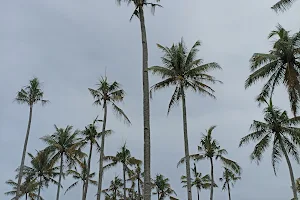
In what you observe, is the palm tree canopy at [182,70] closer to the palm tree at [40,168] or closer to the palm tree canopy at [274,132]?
the palm tree canopy at [274,132]

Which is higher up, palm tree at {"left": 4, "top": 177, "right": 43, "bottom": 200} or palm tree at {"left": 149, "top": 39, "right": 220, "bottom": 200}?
palm tree at {"left": 149, "top": 39, "right": 220, "bottom": 200}

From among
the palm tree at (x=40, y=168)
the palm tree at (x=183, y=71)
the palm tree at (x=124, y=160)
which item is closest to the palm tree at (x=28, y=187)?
the palm tree at (x=40, y=168)

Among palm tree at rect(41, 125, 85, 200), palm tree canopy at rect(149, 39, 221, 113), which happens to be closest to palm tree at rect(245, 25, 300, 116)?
palm tree canopy at rect(149, 39, 221, 113)

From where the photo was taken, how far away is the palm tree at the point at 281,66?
19.2 meters

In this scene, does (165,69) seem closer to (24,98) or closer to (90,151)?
(90,151)

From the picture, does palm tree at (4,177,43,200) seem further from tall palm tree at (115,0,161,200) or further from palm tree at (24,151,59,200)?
tall palm tree at (115,0,161,200)

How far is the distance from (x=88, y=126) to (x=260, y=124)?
17111 mm

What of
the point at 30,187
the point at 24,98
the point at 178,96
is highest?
the point at 24,98

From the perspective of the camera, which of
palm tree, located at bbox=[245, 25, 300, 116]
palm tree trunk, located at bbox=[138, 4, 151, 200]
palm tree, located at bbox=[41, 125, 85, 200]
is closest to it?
palm tree trunk, located at bbox=[138, 4, 151, 200]

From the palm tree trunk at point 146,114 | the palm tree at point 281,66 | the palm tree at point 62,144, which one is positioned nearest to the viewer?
the palm tree trunk at point 146,114

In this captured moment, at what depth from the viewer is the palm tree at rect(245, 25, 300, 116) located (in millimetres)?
19188

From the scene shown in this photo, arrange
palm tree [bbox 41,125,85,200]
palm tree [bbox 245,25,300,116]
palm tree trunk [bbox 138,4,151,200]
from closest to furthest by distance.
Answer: palm tree trunk [bbox 138,4,151,200] < palm tree [bbox 245,25,300,116] < palm tree [bbox 41,125,85,200]

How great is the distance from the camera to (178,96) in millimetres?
24188

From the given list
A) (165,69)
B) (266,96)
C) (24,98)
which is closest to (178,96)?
(165,69)
